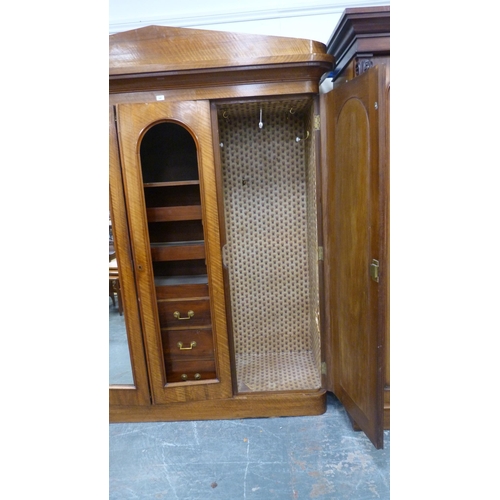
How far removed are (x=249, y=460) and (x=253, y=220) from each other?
4.60 ft

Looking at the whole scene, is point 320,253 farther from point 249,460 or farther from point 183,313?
point 249,460

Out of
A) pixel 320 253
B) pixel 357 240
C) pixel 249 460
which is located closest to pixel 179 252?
pixel 320 253

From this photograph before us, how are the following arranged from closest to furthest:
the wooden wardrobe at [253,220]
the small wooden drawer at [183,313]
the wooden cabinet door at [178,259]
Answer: the wooden wardrobe at [253,220] < the wooden cabinet door at [178,259] < the small wooden drawer at [183,313]

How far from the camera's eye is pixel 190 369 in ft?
6.57

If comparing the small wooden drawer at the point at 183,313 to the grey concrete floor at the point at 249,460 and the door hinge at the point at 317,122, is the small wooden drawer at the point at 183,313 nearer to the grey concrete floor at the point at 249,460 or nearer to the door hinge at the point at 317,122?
the grey concrete floor at the point at 249,460

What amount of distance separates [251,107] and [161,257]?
3.24 feet

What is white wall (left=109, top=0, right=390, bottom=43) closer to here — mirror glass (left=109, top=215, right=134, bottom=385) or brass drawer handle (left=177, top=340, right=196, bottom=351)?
mirror glass (left=109, top=215, right=134, bottom=385)

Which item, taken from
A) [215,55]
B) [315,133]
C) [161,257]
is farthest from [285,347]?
[215,55]

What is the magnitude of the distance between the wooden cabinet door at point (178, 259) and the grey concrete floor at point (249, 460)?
211 millimetres

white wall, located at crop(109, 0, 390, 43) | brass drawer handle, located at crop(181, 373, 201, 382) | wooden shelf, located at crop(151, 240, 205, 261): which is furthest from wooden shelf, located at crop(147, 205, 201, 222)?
white wall, located at crop(109, 0, 390, 43)

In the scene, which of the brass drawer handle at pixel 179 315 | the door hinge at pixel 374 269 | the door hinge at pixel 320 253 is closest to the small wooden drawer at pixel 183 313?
the brass drawer handle at pixel 179 315

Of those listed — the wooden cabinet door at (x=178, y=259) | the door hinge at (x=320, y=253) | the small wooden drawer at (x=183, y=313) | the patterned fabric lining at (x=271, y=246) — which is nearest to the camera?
the wooden cabinet door at (x=178, y=259)

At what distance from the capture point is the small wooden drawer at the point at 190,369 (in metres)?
1.99

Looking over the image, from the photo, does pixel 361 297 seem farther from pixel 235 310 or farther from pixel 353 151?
pixel 235 310
